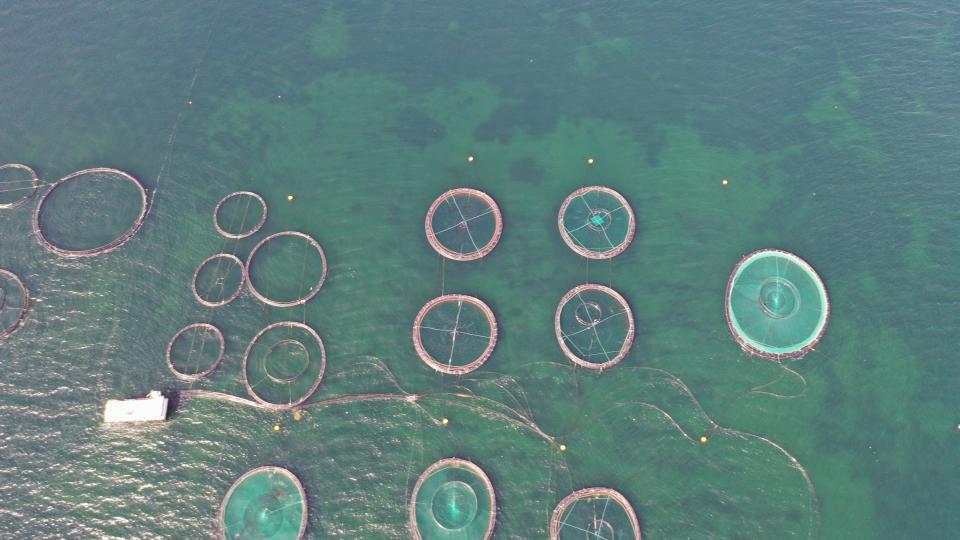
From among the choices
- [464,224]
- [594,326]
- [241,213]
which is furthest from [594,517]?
[241,213]

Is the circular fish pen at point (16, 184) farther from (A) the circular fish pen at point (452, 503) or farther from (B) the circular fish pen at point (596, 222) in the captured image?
(B) the circular fish pen at point (596, 222)

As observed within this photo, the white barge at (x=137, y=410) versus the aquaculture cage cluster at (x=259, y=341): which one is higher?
the aquaculture cage cluster at (x=259, y=341)

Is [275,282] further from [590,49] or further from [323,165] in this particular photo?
[590,49]

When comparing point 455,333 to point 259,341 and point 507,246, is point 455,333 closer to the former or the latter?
point 507,246

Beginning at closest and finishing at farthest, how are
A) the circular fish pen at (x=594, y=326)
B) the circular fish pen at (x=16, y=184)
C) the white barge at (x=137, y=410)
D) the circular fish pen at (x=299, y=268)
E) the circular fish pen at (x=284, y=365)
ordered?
the white barge at (x=137, y=410) → the circular fish pen at (x=284, y=365) → the circular fish pen at (x=594, y=326) → the circular fish pen at (x=299, y=268) → the circular fish pen at (x=16, y=184)

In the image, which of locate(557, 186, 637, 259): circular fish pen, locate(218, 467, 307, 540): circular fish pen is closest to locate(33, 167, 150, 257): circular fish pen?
locate(218, 467, 307, 540): circular fish pen

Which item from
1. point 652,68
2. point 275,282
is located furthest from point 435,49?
point 275,282

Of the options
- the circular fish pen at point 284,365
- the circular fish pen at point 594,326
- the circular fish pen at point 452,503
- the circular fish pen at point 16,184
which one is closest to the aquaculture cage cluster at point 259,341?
the circular fish pen at point 284,365
